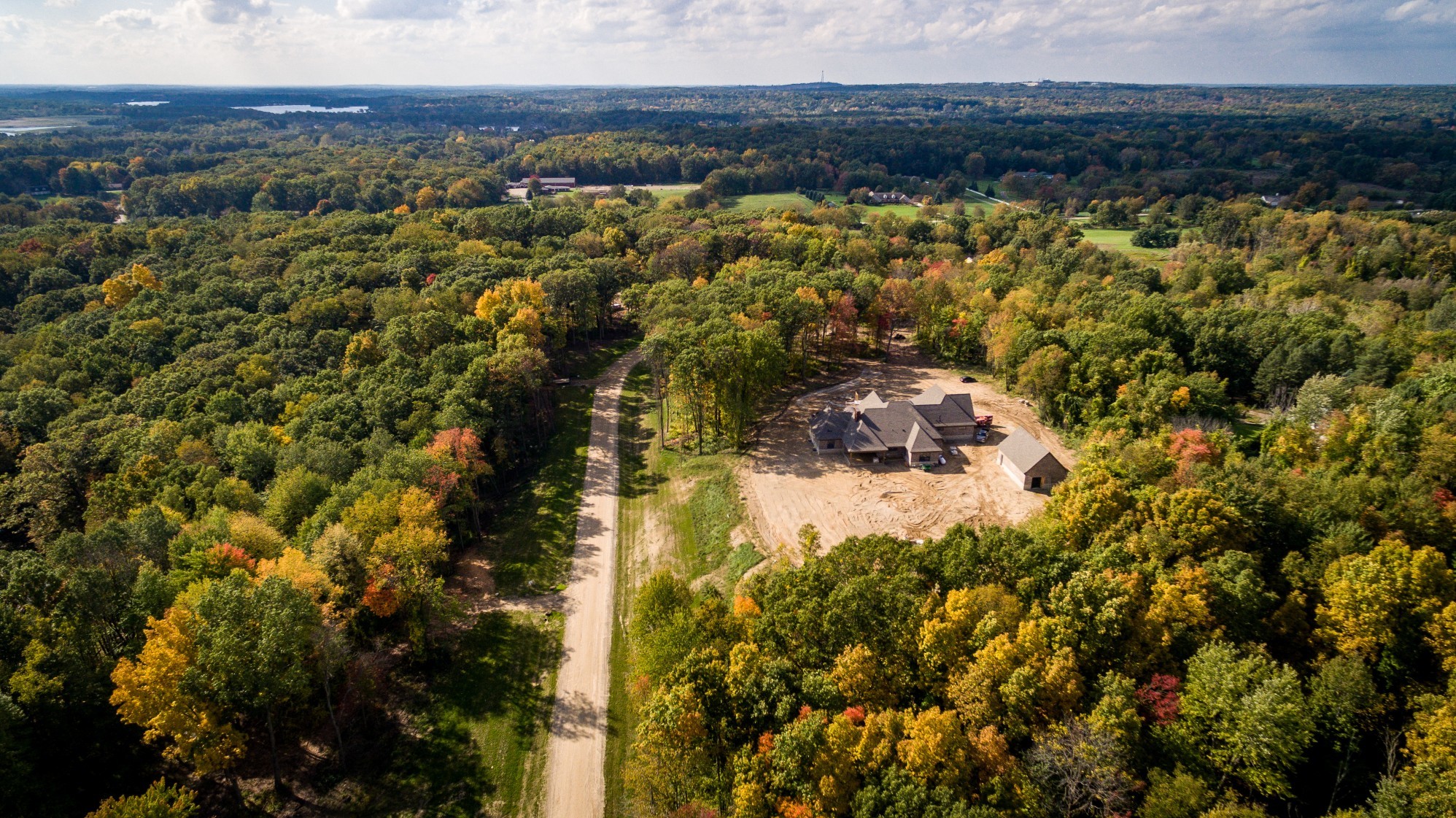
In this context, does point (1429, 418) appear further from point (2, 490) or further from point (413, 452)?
point (2, 490)


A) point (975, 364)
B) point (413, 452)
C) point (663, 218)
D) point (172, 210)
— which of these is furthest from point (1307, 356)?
point (172, 210)

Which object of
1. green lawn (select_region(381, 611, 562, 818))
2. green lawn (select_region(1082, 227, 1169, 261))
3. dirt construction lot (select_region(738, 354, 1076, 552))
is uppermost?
green lawn (select_region(1082, 227, 1169, 261))

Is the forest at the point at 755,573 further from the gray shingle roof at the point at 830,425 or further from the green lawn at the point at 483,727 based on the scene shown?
the gray shingle roof at the point at 830,425

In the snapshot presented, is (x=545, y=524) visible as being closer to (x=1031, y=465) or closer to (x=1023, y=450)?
(x=1031, y=465)

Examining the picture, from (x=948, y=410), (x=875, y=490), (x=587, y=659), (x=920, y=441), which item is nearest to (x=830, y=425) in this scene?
(x=920, y=441)

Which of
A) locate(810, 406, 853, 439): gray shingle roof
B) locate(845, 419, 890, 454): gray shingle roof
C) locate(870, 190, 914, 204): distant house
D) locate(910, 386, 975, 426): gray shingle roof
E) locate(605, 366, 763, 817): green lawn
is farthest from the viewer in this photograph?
locate(870, 190, 914, 204): distant house

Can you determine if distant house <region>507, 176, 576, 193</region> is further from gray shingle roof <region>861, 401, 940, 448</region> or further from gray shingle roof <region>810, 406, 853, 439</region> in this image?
gray shingle roof <region>861, 401, 940, 448</region>

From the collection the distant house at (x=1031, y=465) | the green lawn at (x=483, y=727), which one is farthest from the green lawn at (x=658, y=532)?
the distant house at (x=1031, y=465)

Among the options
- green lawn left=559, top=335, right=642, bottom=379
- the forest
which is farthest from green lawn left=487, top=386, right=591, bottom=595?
green lawn left=559, top=335, right=642, bottom=379
